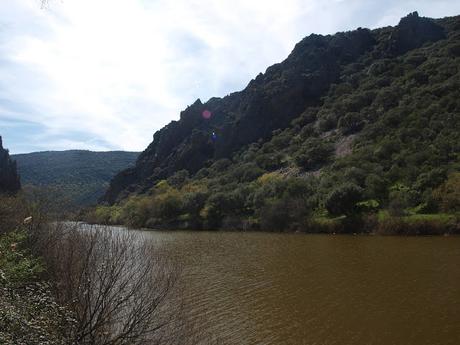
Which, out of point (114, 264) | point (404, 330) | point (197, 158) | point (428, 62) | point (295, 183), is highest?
point (428, 62)

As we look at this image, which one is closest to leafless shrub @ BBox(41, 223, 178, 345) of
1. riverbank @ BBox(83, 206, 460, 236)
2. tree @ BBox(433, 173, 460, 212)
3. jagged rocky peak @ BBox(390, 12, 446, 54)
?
riverbank @ BBox(83, 206, 460, 236)

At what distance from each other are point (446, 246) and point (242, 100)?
13926 centimetres

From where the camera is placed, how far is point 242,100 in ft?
582

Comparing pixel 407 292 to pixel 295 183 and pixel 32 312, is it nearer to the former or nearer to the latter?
pixel 32 312

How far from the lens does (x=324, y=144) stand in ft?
342

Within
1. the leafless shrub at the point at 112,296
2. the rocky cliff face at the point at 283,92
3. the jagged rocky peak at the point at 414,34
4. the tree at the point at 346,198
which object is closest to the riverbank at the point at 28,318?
the leafless shrub at the point at 112,296

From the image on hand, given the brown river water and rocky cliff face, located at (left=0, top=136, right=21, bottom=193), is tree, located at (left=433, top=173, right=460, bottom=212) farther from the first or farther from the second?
rocky cliff face, located at (left=0, top=136, right=21, bottom=193)

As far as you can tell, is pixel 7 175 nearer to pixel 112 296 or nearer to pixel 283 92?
pixel 112 296

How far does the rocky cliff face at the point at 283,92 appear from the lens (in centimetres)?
14938

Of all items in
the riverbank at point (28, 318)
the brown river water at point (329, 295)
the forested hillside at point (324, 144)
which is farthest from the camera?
the forested hillside at point (324, 144)

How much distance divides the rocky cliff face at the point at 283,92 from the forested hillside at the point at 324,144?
1.37 ft

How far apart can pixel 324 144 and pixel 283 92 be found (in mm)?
50821

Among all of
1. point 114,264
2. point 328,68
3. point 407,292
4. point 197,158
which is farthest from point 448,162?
point 197,158

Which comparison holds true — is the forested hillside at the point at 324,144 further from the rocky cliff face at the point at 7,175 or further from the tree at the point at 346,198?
the rocky cliff face at the point at 7,175
